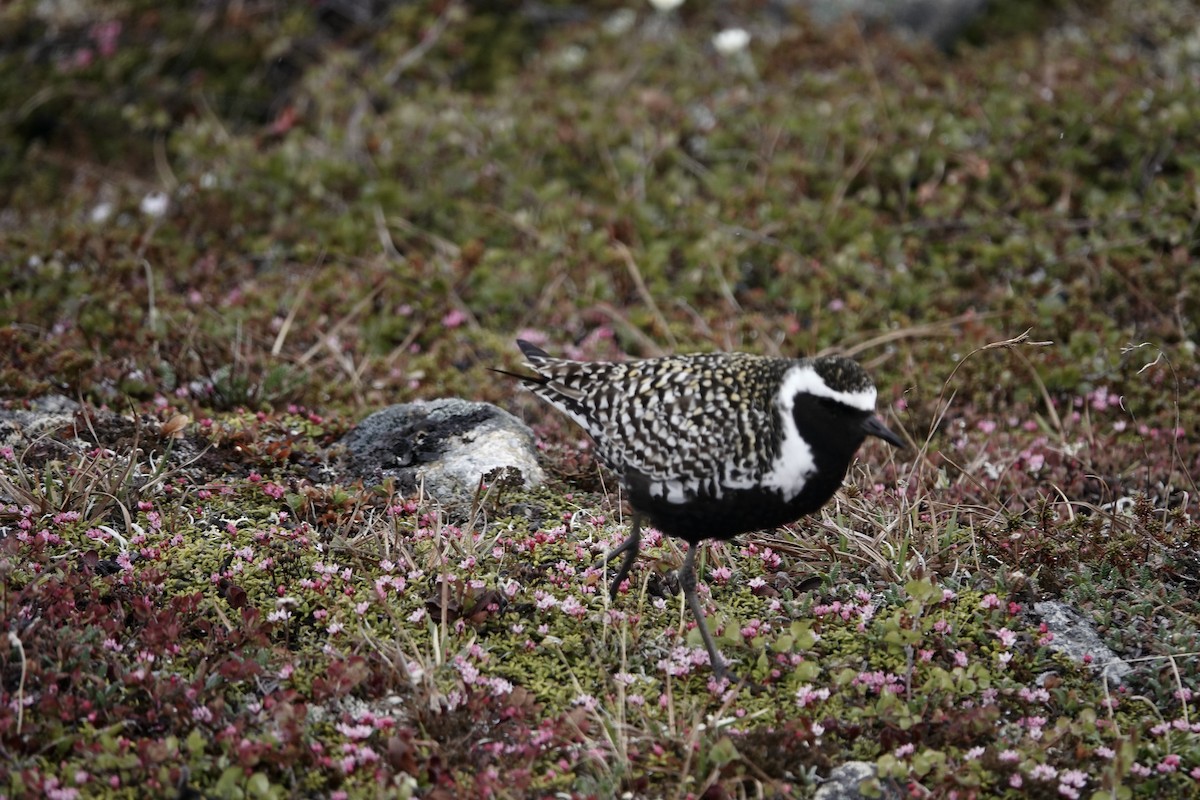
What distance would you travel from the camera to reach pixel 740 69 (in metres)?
11.8

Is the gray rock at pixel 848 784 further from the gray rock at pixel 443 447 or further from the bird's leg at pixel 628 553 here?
the gray rock at pixel 443 447

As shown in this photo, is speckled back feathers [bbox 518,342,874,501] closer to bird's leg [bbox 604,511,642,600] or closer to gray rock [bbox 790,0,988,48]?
bird's leg [bbox 604,511,642,600]

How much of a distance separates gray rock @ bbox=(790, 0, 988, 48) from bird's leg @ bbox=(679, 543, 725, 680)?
8.70 m

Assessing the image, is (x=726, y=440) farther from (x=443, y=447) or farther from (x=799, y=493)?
(x=443, y=447)

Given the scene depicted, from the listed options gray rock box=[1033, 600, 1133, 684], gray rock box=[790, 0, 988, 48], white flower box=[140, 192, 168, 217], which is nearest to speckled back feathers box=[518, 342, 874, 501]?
gray rock box=[1033, 600, 1133, 684]

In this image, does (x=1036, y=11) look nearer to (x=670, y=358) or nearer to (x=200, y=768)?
(x=670, y=358)

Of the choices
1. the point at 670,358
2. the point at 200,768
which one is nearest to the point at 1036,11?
the point at 670,358

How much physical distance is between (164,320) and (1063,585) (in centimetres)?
592

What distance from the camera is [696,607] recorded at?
17.4ft

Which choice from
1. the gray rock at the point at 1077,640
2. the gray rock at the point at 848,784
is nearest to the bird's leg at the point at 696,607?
the gray rock at the point at 848,784

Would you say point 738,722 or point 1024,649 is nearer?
point 738,722

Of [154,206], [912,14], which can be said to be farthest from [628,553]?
[912,14]

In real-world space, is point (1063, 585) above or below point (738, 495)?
below

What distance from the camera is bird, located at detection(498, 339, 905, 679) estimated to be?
202 inches
